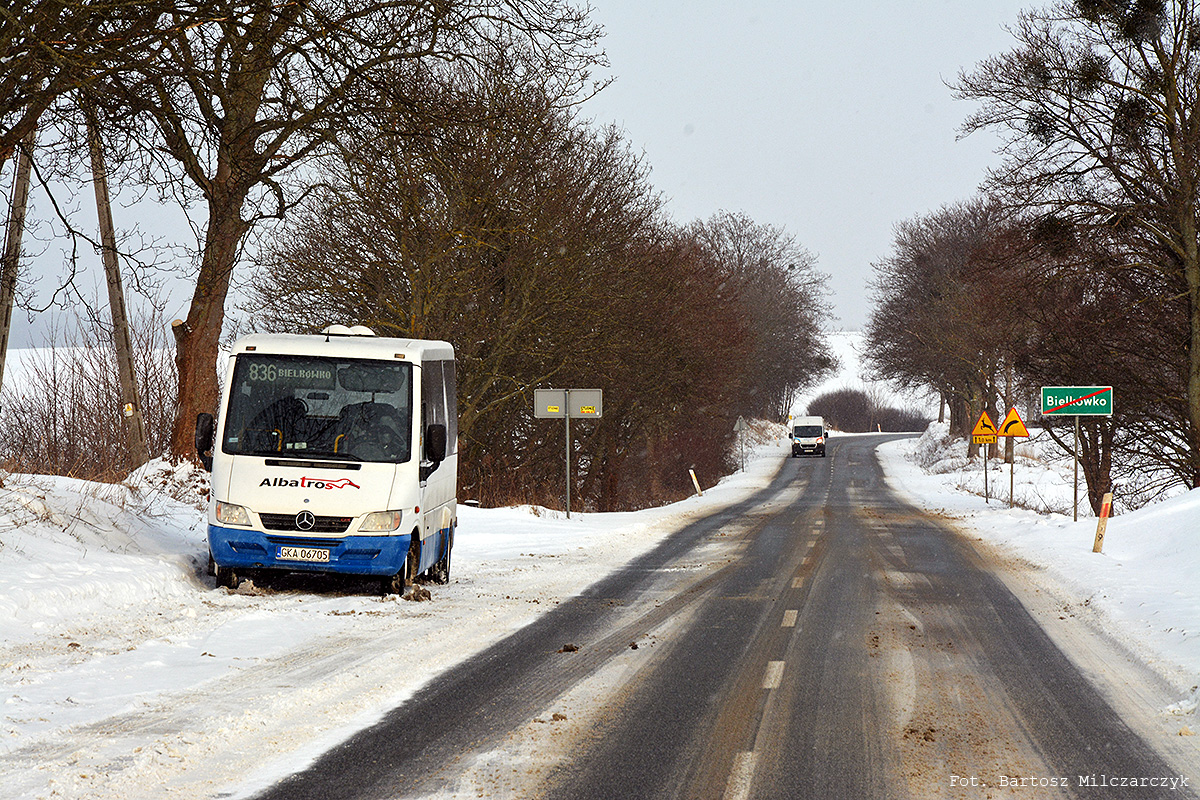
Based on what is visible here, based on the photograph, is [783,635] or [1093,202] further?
[1093,202]

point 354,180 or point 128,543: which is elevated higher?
point 354,180

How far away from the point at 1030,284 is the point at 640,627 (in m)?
20.1

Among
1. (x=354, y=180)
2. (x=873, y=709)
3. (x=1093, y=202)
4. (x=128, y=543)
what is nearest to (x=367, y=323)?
(x=354, y=180)

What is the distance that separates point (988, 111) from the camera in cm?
2481

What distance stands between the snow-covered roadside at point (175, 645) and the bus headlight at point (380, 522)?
0.75 metres

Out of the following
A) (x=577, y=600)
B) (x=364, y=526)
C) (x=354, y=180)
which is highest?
(x=354, y=180)

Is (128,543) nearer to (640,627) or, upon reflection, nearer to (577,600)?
(577,600)

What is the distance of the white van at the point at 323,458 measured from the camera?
10750mm

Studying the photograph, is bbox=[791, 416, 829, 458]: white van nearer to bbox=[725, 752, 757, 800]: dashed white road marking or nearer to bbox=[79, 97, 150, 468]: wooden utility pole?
bbox=[79, 97, 150, 468]: wooden utility pole

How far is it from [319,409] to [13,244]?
5229 mm

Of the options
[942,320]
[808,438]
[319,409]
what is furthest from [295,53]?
[808,438]

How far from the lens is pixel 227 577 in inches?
433

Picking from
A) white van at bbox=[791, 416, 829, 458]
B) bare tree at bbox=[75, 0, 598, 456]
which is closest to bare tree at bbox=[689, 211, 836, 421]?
white van at bbox=[791, 416, 829, 458]

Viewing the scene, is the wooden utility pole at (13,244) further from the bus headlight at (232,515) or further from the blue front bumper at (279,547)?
the blue front bumper at (279,547)
